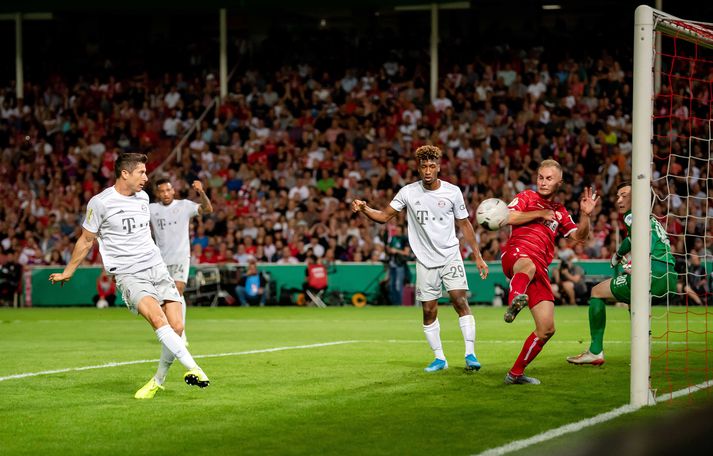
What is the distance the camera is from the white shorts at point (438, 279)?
1110cm

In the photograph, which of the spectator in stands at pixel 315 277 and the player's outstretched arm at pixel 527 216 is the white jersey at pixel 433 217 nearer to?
the player's outstretched arm at pixel 527 216

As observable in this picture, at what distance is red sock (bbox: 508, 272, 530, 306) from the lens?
9.21 metres

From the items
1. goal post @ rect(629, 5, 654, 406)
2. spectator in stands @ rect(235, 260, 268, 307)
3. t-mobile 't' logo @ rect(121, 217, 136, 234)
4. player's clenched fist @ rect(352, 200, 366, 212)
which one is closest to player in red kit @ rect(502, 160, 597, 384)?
goal post @ rect(629, 5, 654, 406)

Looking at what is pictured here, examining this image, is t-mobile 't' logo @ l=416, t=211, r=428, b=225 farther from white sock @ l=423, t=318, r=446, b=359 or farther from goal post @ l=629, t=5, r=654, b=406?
goal post @ l=629, t=5, r=654, b=406

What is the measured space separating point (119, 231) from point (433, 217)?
346cm

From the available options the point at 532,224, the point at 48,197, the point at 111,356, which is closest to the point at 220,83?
the point at 48,197

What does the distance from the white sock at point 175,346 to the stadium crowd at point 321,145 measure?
16947mm

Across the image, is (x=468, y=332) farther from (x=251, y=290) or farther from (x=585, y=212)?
(x=251, y=290)

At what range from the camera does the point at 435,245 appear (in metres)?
11.2

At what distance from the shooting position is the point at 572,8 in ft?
113

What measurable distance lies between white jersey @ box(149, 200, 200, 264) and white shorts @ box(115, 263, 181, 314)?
5.45 m

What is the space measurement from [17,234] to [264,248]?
7666mm

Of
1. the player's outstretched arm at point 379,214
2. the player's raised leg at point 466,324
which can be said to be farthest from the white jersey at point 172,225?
the player's raised leg at point 466,324

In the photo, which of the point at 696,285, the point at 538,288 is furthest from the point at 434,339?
the point at 696,285
